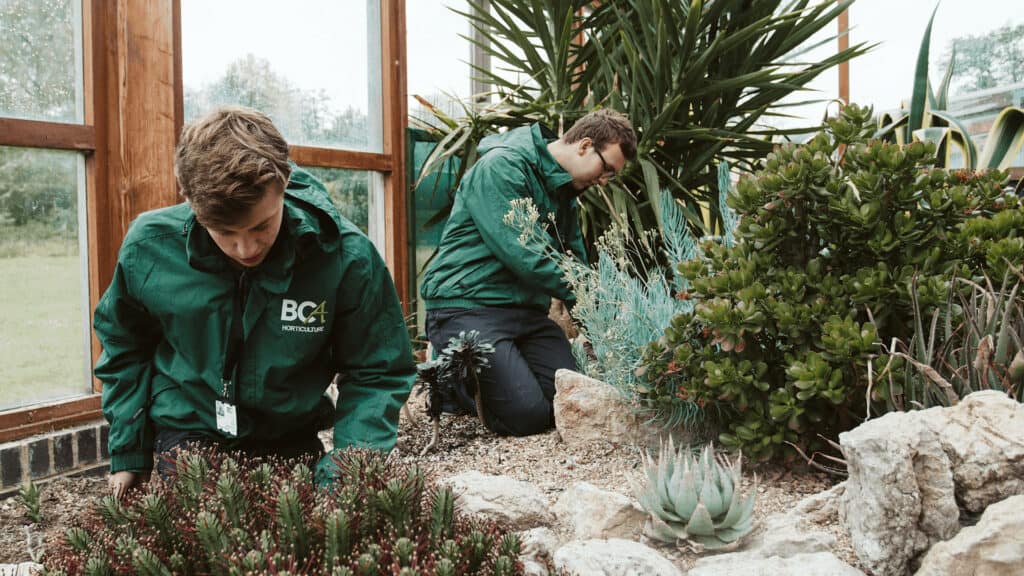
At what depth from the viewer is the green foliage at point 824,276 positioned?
2.33 m

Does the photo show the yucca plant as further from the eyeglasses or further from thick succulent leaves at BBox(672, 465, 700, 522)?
thick succulent leaves at BBox(672, 465, 700, 522)

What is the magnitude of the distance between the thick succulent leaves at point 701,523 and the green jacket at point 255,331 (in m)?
0.77

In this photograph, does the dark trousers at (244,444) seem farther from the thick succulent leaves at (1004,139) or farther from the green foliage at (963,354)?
the thick succulent leaves at (1004,139)

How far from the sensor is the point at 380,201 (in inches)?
191

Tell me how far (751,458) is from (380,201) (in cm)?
299

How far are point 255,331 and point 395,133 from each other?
2.92 meters

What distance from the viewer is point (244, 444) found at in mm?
2238

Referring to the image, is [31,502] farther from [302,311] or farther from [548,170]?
[548,170]

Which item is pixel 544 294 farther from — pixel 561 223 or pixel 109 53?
pixel 109 53

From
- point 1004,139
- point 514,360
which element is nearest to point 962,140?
point 1004,139

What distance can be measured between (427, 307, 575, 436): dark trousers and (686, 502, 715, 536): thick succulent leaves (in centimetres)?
150

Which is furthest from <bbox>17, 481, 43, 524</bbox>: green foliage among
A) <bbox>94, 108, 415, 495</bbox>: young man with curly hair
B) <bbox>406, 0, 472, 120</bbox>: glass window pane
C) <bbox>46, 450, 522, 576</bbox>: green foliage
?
<bbox>406, 0, 472, 120</bbox>: glass window pane

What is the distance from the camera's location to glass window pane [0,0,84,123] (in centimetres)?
308

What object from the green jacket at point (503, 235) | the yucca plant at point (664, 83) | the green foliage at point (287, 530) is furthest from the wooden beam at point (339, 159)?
the green foliage at point (287, 530)
